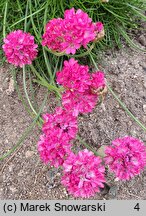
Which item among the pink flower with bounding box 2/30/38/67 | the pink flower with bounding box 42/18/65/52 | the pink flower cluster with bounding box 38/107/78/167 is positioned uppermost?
the pink flower with bounding box 42/18/65/52

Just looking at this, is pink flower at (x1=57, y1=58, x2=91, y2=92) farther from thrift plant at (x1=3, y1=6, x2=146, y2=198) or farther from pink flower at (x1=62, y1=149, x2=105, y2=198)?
pink flower at (x1=62, y1=149, x2=105, y2=198)

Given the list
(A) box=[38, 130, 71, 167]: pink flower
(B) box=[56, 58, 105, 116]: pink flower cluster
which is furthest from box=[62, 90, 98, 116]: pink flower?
(A) box=[38, 130, 71, 167]: pink flower

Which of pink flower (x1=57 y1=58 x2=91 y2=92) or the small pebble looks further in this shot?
the small pebble

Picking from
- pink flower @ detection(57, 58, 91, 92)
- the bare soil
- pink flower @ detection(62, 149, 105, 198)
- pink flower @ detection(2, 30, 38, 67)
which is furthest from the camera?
the bare soil

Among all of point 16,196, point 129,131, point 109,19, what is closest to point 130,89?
point 129,131

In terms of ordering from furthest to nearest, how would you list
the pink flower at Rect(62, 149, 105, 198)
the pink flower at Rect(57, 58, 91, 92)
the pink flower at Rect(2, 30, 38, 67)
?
the pink flower at Rect(2, 30, 38, 67) < the pink flower at Rect(57, 58, 91, 92) < the pink flower at Rect(62, 149, 105, 198)

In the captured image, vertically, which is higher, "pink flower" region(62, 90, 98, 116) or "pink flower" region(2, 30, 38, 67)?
"pink flower" region(2, 30, 38, 67)

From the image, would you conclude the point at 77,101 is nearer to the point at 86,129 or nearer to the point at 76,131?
the point at 76,131

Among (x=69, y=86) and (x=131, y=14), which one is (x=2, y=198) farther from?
(x=131, y=14)
